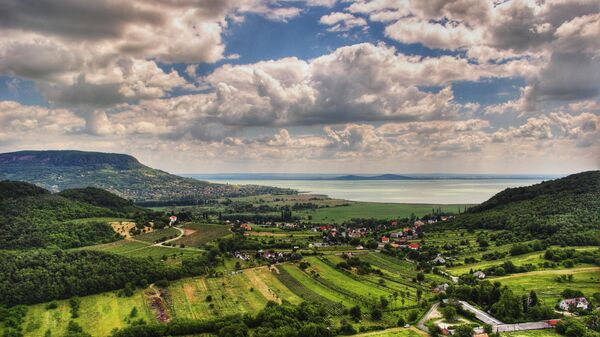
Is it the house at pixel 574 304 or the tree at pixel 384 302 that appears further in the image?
the tree at pixel 384 302

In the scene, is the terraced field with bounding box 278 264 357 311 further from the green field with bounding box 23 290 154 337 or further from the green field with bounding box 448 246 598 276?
the green field with bounding box 448 246 598 276

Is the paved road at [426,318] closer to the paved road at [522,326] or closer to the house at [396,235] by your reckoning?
the paved road at [522,326]

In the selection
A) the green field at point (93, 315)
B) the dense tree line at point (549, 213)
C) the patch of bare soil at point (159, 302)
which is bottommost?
the green field at point (93, 315)

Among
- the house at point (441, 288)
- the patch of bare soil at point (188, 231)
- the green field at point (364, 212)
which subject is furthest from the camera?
the green field at point (364, 212)

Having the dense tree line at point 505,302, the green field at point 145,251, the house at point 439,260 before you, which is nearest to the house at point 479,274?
the dense tree line at point 505,302

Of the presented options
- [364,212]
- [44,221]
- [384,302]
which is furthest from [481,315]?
[364,212]

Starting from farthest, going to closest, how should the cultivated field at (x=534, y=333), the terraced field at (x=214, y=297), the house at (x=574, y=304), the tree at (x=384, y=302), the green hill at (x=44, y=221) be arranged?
the green hill at (x=44, y=221)
the terraced field at (x=214, y=297)
the tree at (x=384, y=302)
the house at (x=574, y=304)
the cultivated field at (x=534, y=333)

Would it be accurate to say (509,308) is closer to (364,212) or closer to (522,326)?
(522,326)
